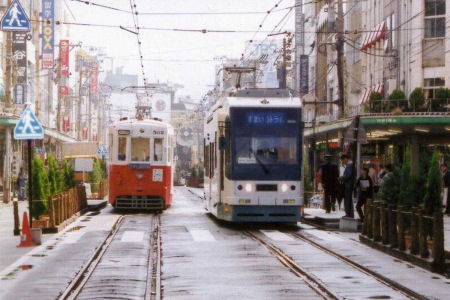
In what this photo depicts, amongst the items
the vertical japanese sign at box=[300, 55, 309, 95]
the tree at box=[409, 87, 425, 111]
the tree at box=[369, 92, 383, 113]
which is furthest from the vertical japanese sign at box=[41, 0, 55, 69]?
the tree at box=[409, 87, 425, 111]

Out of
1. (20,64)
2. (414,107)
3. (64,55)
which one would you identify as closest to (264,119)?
(414,107)

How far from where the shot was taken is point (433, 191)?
575 inches

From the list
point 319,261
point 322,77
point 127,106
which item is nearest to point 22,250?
point 319,261

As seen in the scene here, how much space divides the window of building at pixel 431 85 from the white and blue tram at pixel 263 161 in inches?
988

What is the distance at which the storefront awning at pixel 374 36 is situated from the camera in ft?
169

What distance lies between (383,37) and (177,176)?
49.3 metres

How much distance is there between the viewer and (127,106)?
18112 centimetres

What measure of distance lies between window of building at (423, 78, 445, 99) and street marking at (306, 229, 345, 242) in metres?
24.9

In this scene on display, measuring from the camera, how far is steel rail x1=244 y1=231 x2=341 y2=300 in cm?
1099

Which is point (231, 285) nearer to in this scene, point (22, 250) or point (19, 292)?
point (19, 292)

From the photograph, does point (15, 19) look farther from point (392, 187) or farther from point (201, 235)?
point (392, 187)

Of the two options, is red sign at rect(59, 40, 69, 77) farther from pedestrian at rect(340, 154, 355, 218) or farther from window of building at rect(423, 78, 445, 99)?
pedestrian at rect(340, 154, 355, 218)

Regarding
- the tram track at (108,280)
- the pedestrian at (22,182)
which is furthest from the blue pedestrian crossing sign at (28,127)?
the pedestrian at (22,182)

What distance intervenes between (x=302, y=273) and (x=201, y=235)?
24.0ft
